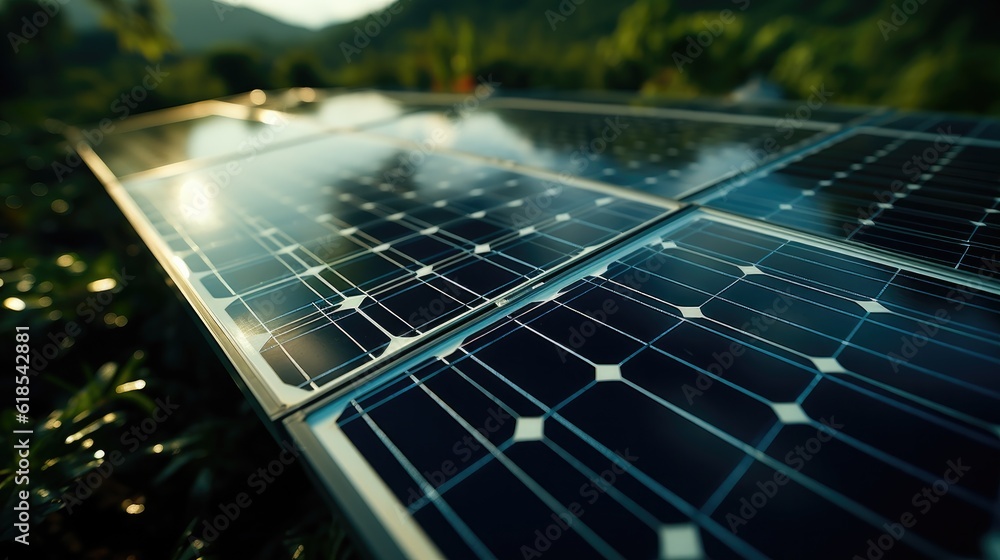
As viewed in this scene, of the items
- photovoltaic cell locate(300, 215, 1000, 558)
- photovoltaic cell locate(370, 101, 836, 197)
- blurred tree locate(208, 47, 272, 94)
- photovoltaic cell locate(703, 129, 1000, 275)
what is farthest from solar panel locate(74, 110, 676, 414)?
blurred tree locate(208, 47, 272, 94)

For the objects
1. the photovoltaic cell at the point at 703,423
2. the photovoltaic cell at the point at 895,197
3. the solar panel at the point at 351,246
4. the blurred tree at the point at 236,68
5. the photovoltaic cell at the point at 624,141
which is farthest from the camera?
the blurred tree at the point at 236,68

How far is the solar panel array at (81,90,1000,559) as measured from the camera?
1.77 metres

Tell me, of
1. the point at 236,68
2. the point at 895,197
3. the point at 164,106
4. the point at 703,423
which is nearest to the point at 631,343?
the point at 703,423

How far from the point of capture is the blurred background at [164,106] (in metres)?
4.08

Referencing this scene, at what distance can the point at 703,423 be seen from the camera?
2135mm

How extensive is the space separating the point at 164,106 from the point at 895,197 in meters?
23.0

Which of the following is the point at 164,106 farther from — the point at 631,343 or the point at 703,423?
the point at 703,423

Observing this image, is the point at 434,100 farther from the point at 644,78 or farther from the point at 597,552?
the point at 597,552

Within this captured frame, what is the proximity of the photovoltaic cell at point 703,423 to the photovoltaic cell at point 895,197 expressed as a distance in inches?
27.7

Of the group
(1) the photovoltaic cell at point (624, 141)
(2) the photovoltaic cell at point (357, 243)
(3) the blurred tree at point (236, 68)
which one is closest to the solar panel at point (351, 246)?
(2) the photovoltaic cell at point (357, 243)

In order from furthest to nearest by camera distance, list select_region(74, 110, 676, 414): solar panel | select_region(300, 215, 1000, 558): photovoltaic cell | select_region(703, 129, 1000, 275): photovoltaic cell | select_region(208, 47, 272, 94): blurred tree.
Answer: select_region(208, 47, 272, 94): blurred tree → select_region(703, 129, 1000, 275): photovoltaic cell → select_region(74, 110, 676, 414): solar panel → select_region(300, 215, 1000, 558): photovoltaic cell

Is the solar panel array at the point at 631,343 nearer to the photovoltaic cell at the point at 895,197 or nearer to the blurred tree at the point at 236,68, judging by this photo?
the photovoltaic cell at the point at 895,197

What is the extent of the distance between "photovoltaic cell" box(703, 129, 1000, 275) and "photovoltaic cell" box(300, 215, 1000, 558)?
0.70m

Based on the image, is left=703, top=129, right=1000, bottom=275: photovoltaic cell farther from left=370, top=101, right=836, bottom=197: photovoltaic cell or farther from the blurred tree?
the blurred tree
